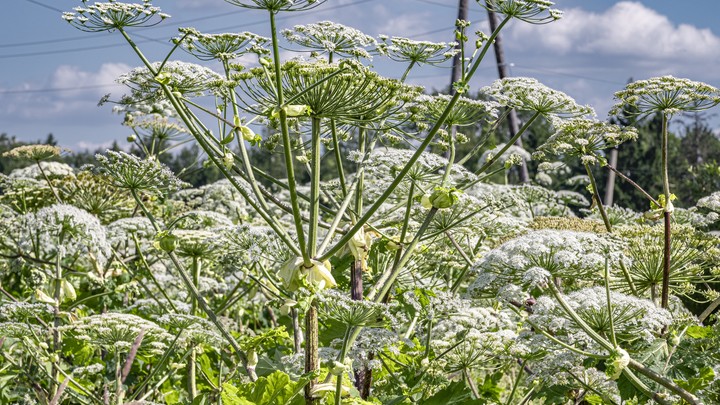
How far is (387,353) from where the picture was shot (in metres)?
5.10

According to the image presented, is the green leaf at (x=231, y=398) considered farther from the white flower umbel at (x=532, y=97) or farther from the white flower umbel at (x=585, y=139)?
the white flower umbel at (x=585, y=139)

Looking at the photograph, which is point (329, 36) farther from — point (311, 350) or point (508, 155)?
point (508, 155)

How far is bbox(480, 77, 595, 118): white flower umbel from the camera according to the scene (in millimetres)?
4141

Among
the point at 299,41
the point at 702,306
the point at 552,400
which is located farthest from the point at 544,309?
the point at 702,306

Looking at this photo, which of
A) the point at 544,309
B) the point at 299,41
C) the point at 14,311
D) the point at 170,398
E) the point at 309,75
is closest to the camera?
the point at 309,75

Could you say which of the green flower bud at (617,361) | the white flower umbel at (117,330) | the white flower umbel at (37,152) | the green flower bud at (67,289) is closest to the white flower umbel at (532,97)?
the green flower bud at (617,361)

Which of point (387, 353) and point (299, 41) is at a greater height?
point (299, 41)

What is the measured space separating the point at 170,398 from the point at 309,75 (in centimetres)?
352

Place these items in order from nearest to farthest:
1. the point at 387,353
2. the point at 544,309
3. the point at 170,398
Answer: the point at 544,309
the point at 387,353
the point at 170,398

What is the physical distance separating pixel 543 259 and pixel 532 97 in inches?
36.6

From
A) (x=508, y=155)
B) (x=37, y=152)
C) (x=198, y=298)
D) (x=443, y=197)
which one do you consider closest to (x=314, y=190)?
(x=443, y=197)

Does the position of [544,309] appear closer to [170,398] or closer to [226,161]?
[226,161]

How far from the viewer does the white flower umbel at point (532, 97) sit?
13.6 ft

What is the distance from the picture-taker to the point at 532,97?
414 centimetres
